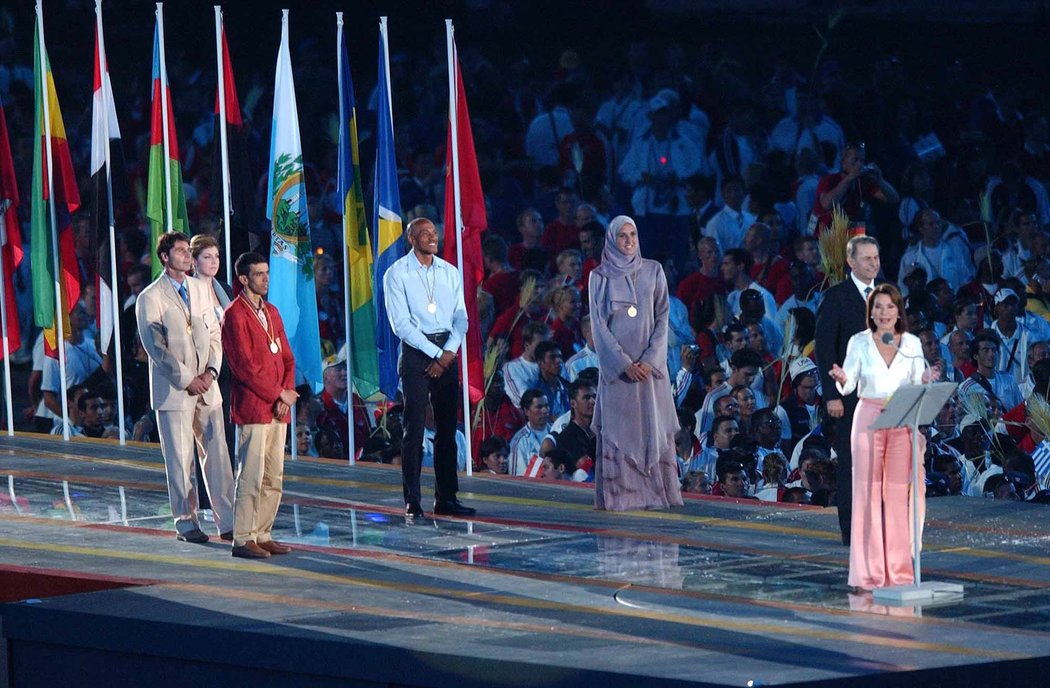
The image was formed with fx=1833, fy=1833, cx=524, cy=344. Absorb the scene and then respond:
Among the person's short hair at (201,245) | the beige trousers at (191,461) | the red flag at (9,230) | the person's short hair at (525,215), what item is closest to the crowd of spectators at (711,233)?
the person's short hair at (525,215)

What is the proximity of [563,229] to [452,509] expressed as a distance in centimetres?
524

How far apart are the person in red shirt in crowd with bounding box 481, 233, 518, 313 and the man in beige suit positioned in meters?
4.67

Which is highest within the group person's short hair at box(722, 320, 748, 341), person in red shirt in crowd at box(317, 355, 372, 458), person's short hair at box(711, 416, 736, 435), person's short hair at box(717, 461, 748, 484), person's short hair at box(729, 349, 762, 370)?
person's short hair at box(722, 320, 748, 341)

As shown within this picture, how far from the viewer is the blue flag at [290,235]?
1163 cm

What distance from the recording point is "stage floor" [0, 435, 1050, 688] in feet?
21.0

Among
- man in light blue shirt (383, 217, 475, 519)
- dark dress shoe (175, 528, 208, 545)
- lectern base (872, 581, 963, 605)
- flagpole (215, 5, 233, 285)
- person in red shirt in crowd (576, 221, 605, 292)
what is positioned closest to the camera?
lectern base (872, 581, 963, 605)

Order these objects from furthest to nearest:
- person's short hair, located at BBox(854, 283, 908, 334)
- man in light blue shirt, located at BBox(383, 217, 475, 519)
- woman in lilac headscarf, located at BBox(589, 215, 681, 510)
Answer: woman in lilac headscarf, located at BBox(589, 215, 681, 510), man in light blue shirt, located at BBox(383, 217, 475, 519), person's short hair, located at BBox(854, 283, 908, 334)

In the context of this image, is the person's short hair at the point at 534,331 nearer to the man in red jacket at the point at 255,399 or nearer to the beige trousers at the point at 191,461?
the beige trousers at the point at 191,461

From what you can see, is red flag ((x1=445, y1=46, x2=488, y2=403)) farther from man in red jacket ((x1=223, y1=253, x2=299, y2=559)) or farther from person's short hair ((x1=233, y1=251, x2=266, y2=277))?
person's short hair ((x1=233, y1=251, x2=266, y2=277))

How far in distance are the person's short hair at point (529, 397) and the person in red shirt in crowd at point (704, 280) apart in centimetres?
142

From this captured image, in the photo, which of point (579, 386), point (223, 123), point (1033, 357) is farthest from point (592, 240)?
point (1033, 357)

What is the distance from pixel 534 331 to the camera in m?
13.1

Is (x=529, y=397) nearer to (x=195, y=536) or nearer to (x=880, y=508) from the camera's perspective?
(x=195, y=536)

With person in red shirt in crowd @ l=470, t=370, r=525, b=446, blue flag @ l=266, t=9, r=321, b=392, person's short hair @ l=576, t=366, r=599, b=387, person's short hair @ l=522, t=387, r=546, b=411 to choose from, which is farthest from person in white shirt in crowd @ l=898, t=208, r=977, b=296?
blue flag @ l=266, t=9, r=321, b=392
